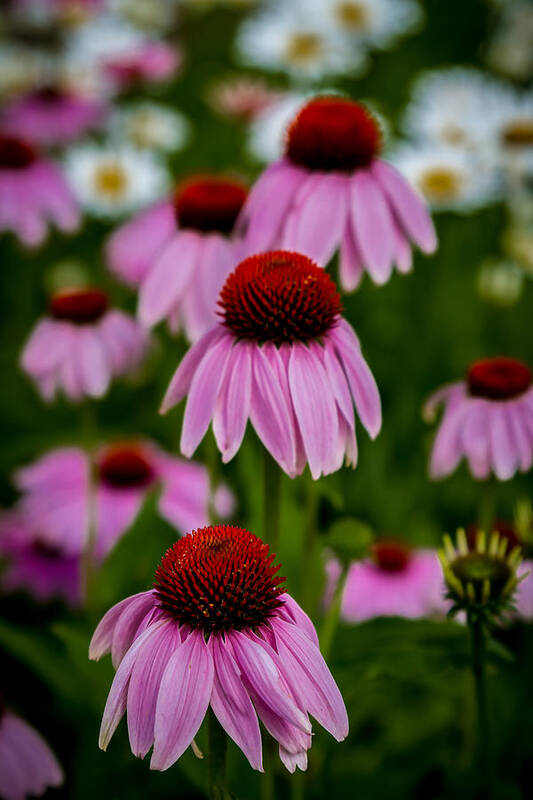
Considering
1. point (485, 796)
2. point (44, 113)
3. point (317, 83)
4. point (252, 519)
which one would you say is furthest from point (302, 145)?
point (317, 83)

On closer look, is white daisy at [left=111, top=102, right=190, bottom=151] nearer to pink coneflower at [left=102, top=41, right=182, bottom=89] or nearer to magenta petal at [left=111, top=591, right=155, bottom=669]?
pink coneflower at [left=102, top=41, right=182, bottom=89]

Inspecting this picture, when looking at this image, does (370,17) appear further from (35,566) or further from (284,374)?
(284,374)

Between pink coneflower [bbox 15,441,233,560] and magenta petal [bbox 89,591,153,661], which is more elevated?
magenta petal [bbox 89,591,153,661]

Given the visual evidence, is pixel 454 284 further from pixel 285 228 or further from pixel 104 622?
pixel 104 622

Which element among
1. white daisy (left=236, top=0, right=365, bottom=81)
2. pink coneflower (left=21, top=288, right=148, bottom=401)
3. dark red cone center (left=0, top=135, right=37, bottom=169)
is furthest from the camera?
white daisy (left=236, top=0, right=365, bottom=81)

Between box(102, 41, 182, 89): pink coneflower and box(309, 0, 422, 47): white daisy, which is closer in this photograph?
box(102, 41, 182, 89): pink coneflower

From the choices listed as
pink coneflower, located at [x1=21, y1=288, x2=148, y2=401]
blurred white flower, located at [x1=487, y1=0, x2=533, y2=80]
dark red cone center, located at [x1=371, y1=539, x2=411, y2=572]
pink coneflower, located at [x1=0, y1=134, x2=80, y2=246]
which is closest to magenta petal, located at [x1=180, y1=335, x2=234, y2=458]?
pink coneflower, located at [x1=21, y1=288, x2=148, y2=401]
